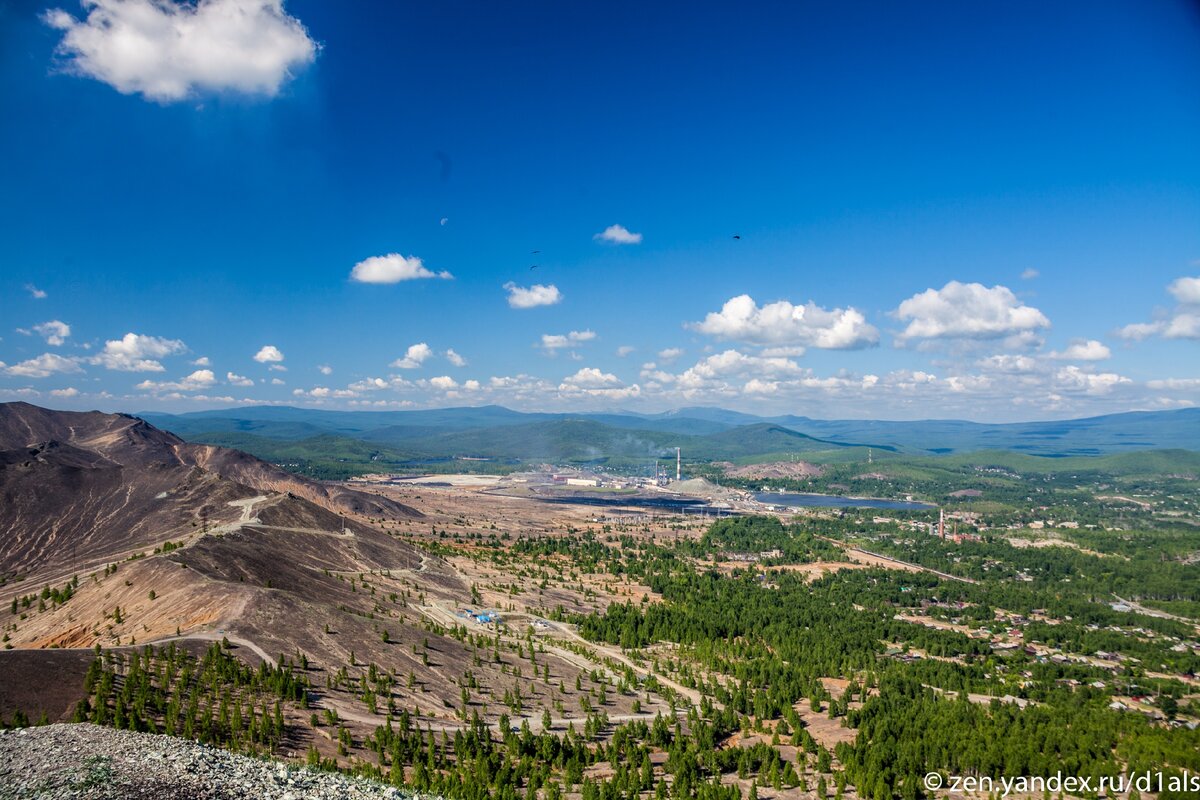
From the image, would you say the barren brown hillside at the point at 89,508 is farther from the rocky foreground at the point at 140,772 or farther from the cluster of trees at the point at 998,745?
the cluster of trees at the point at 998,745

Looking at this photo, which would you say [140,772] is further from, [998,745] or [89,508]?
[89,508]

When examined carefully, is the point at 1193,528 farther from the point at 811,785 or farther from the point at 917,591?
the point at 811,785

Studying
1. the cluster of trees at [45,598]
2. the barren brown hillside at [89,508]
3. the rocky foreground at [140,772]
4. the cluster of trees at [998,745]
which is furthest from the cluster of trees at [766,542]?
the rocky foreground at [140,772]

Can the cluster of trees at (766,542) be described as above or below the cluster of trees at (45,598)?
below

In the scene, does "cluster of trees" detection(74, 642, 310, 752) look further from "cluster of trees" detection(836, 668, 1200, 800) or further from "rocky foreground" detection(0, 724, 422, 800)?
"cluster of trees" detection(836, 668, 1200, 800)

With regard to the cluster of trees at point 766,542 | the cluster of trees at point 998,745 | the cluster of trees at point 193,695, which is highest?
the cluster of trees at point 193,695

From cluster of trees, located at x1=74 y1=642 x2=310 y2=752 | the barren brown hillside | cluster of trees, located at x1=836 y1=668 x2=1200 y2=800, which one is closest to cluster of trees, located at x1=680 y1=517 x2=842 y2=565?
cluster of trees, located at x1=836 y1=668 x2=1200 y2=800

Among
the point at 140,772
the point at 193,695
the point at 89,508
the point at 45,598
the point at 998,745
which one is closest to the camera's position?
the point at 140,772

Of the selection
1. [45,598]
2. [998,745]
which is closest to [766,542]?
[998,745]
